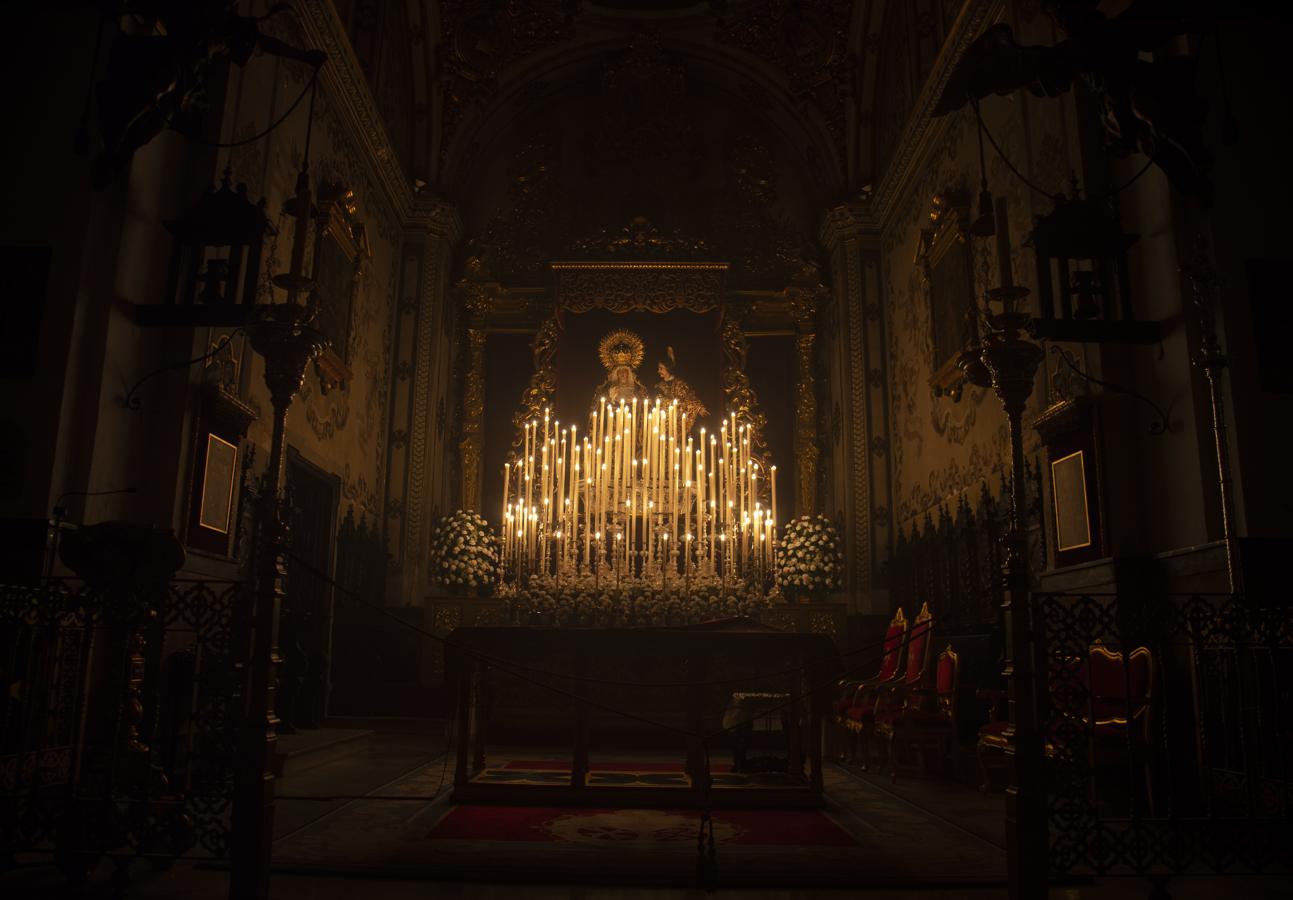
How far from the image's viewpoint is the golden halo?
42.1 feet

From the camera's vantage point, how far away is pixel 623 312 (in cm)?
1293

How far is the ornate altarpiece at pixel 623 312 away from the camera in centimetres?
1273

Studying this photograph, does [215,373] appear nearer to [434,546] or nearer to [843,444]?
[434,546]

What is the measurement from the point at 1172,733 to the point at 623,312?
8.90 m

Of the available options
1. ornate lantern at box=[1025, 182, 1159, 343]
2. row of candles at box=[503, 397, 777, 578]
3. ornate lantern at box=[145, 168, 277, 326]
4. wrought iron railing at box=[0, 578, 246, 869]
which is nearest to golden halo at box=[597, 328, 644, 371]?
row of candles at box=[503, 397, 777, 578]

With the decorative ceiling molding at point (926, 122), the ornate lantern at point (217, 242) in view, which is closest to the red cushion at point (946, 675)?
the decorative ceiling molding at point (926, 122)

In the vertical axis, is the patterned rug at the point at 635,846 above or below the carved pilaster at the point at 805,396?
below

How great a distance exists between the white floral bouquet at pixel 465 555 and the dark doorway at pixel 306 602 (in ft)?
6.16

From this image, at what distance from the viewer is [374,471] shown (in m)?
11.1

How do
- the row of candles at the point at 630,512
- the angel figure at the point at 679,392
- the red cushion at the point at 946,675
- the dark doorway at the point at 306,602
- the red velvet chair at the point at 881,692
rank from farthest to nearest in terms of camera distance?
the angel figure at the point at 679,392, the row of candles at the point at 630,512, the dark doorway at the point at 306,602, the red velvet chair at the point at 881,692, the red cushion at the point at 946,675

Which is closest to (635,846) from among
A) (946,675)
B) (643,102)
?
(946,675)

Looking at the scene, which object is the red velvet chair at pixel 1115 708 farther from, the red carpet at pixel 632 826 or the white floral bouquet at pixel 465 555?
the white floral bouquet at pixel 465 555

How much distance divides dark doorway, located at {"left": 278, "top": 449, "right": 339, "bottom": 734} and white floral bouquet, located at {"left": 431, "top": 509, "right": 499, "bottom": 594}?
6.16 feet

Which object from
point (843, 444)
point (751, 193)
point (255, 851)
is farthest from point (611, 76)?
point (255, 851)
